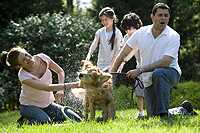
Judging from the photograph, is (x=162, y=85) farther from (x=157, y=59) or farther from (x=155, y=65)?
(x=157, y=59)

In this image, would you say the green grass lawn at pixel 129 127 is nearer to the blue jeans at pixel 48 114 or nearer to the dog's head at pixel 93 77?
the dog's head at pixel 93 77

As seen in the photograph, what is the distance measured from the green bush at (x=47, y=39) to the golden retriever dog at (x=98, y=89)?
705 centimetres

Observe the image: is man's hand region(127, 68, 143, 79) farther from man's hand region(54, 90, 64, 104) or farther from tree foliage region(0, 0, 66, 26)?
tree foliage region(0, 0, 66, 26)

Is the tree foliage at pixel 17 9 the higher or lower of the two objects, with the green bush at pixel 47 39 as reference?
higher

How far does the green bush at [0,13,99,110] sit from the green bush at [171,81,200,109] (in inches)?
110

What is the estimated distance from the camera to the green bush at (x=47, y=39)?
14.8 meters

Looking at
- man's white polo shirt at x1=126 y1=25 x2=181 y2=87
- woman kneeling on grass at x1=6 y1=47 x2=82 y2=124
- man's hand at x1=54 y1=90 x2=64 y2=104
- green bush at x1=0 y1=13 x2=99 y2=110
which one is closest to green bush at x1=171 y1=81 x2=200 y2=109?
green bush at x1=0 y1=13 x2=99 y2=110

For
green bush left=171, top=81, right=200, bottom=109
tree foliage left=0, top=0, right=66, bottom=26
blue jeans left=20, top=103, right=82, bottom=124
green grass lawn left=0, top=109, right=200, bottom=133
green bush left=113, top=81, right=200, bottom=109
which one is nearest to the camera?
green grass lawn left=0, top=109, right=200, bottom=133

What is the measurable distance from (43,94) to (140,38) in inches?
67.9

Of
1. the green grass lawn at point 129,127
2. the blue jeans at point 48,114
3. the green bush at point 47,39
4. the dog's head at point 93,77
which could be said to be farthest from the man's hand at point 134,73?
the green bush at point 47,39

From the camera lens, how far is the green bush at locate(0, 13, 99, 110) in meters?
14.8

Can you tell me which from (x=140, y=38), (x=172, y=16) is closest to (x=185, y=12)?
(x=172, y=16)

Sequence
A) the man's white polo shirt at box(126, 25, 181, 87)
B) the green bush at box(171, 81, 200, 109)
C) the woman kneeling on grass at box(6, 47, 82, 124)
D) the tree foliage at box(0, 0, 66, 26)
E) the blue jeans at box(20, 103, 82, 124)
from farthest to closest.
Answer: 1. the tree foliage at box(0, 0, 66, 26)
2. the green bush at box(171, 81, 200, 109)
3. the blue jeans at box(20, 103, 82, 124)
4. the woman kneeling on grass at box(6, 47, 82, 124)
5. the man's white polo shirt at box(126, 25, 181, 87)

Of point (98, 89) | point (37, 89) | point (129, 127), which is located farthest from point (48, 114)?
point (129, 127)
